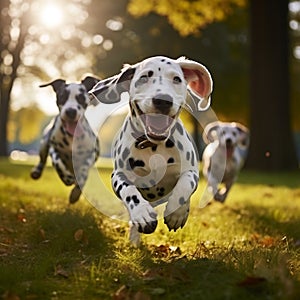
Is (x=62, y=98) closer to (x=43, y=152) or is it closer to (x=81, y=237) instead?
(x=43, y=152)

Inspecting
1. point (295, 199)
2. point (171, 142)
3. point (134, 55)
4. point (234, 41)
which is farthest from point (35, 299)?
point (234, 41)

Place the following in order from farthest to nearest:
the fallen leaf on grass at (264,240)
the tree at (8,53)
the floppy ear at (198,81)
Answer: the tree at (8,53) → the fallen leaf on grass at (264,240) → the floppy ear at (198,81)

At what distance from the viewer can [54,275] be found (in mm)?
3869

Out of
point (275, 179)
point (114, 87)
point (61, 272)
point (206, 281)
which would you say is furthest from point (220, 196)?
point (275, 179)

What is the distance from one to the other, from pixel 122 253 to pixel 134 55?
2763 centimetres

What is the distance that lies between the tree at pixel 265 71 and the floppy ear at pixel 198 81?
13915mm

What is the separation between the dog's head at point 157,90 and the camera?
14.0 feet

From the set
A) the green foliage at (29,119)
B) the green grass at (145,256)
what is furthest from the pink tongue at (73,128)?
the green foliage at (29,119)

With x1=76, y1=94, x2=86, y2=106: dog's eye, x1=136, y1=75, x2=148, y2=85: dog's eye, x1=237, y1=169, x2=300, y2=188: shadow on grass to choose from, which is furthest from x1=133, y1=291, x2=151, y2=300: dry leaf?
x1=237, y1=169, x2=300, y2=188: shadow on grass

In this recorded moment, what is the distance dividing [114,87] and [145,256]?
147 centimetres

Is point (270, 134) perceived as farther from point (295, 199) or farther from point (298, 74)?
point (298, 74)

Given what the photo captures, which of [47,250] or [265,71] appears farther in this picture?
[265,71]

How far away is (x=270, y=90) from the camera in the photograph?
1900cm

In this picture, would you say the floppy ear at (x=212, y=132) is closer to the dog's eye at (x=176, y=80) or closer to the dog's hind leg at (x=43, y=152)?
the dog's hind leg at (x=43, y=152)
